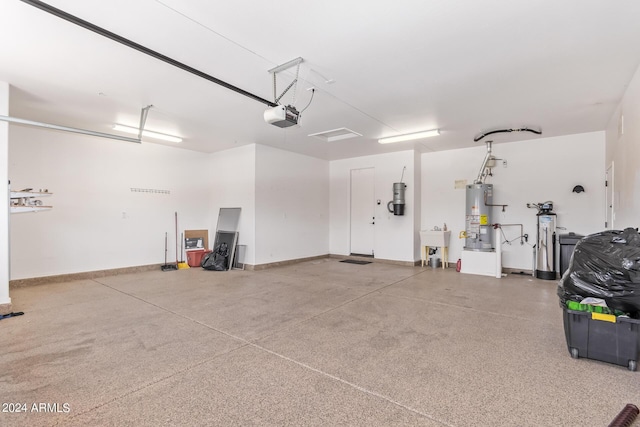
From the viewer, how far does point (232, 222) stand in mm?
7379

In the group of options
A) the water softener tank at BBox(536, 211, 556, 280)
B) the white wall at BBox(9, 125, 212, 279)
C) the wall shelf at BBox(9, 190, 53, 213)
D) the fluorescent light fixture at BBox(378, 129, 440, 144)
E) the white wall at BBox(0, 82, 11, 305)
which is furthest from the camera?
the water softener tank at BBox(536, 211, 556, 280)

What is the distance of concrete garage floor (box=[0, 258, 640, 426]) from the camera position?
194 cm

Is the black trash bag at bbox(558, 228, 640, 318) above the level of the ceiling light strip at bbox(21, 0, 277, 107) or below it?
below

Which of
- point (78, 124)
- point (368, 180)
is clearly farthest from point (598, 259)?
point (78, 124)

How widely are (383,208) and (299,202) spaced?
220cm

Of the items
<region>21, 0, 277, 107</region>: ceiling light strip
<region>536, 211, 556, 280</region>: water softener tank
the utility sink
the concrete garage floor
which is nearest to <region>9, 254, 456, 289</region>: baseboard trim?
the utility sink

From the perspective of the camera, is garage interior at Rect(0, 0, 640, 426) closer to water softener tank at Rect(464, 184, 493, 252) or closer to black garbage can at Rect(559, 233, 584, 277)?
water softener tank at Rect(464, 184, 493, 252)

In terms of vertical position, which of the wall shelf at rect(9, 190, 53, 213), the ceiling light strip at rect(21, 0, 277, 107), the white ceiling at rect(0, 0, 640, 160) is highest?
the white ceiling at rect(0, 0, 640, 160)

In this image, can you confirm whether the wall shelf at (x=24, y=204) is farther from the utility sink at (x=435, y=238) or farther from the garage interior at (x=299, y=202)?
the utility sink at (x=435, y=238)

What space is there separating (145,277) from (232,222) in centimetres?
214

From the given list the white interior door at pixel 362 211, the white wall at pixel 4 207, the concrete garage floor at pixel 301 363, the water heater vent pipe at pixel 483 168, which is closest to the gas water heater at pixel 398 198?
the white interior door at pixel 362 211

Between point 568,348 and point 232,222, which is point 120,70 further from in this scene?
point 568,348

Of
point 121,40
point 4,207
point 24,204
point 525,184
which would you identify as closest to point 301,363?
point 121,40

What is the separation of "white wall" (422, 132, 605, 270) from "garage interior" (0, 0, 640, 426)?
4 cm
